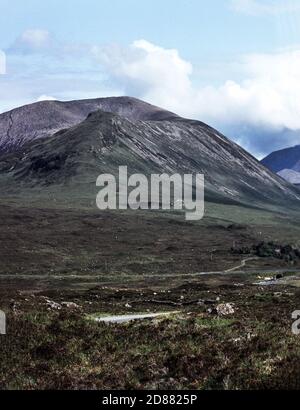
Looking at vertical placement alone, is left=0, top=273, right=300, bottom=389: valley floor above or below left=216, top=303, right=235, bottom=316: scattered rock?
above

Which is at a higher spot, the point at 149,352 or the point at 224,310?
the point at 149,352

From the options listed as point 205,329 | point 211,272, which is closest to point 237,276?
point 211,272

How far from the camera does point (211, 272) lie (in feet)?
457

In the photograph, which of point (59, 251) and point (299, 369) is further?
point (59, 251)

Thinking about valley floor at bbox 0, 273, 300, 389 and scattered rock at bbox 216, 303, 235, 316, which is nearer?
valley floor at bbox 0, 273, 300, 389

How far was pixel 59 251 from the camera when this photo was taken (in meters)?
165

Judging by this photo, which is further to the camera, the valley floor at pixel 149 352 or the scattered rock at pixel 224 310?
the scattered rock at pixel 224 310

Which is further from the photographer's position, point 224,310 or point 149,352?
point 224,310

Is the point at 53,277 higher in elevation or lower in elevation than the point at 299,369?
lower

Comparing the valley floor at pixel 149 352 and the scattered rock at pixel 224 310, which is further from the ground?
the valley floor at pixel 149 352
